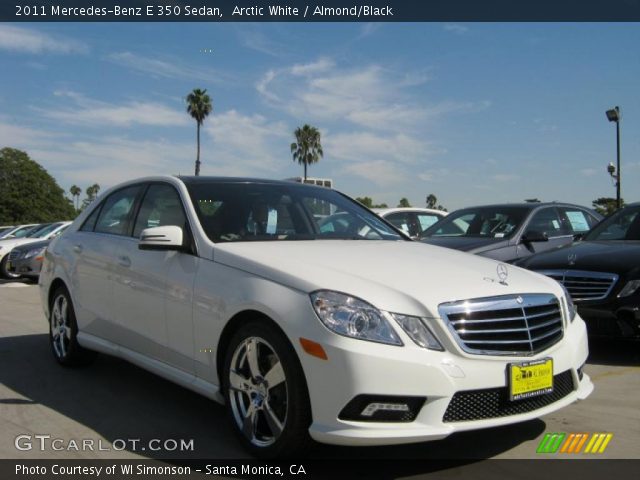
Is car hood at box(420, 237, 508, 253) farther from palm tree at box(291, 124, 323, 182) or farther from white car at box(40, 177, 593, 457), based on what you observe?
palm tree at box(291, 124, 323, 182)

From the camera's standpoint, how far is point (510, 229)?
29.7 ft

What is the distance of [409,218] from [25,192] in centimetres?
6493

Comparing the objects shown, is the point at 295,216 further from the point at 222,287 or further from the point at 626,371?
the point at 626,371

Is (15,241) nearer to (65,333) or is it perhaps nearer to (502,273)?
(65,333)

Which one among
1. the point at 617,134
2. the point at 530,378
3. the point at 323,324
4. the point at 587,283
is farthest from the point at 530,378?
the point at 617,134

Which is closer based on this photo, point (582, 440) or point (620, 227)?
point (582, 440)

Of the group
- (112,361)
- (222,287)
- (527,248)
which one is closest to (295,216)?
(222,287)

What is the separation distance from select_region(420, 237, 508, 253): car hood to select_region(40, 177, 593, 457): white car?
3.88 metres

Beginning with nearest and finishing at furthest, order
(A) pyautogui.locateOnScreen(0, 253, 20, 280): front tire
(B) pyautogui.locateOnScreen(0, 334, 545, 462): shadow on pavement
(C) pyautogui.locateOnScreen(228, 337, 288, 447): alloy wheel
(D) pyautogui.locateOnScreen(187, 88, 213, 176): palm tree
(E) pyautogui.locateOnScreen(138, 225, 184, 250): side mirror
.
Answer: (C) pyautogui.locateOnScreen(228, 337, 288, 447): alloy wheel, (B) pyautogui.locateOnScreen(0, 334, 545, 462): shadow on pavement, (E) pyautogui.locateOnScreen(138, 225, 184, 250): side mirror, (A) pyautogui.locateOnScreen(0, 253, 20, 280): front tire, (D) pyautogui.locateOnScreen(187, 88, 213, 176): palm tree

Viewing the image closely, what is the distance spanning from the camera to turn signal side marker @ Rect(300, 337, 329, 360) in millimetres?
3086

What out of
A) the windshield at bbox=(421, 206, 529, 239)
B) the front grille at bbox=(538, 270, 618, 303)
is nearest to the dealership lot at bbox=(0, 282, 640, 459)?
the front grille at bbox=(538, 270, 618, 303)

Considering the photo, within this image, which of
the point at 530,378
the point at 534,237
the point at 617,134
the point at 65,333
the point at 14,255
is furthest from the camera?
the point at 617,134

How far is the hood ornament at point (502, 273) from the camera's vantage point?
3.68 metres

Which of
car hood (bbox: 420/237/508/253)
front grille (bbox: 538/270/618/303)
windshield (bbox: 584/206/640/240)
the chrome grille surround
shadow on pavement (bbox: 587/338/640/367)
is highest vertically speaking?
windshield (bbox: 584/206/640/240)
